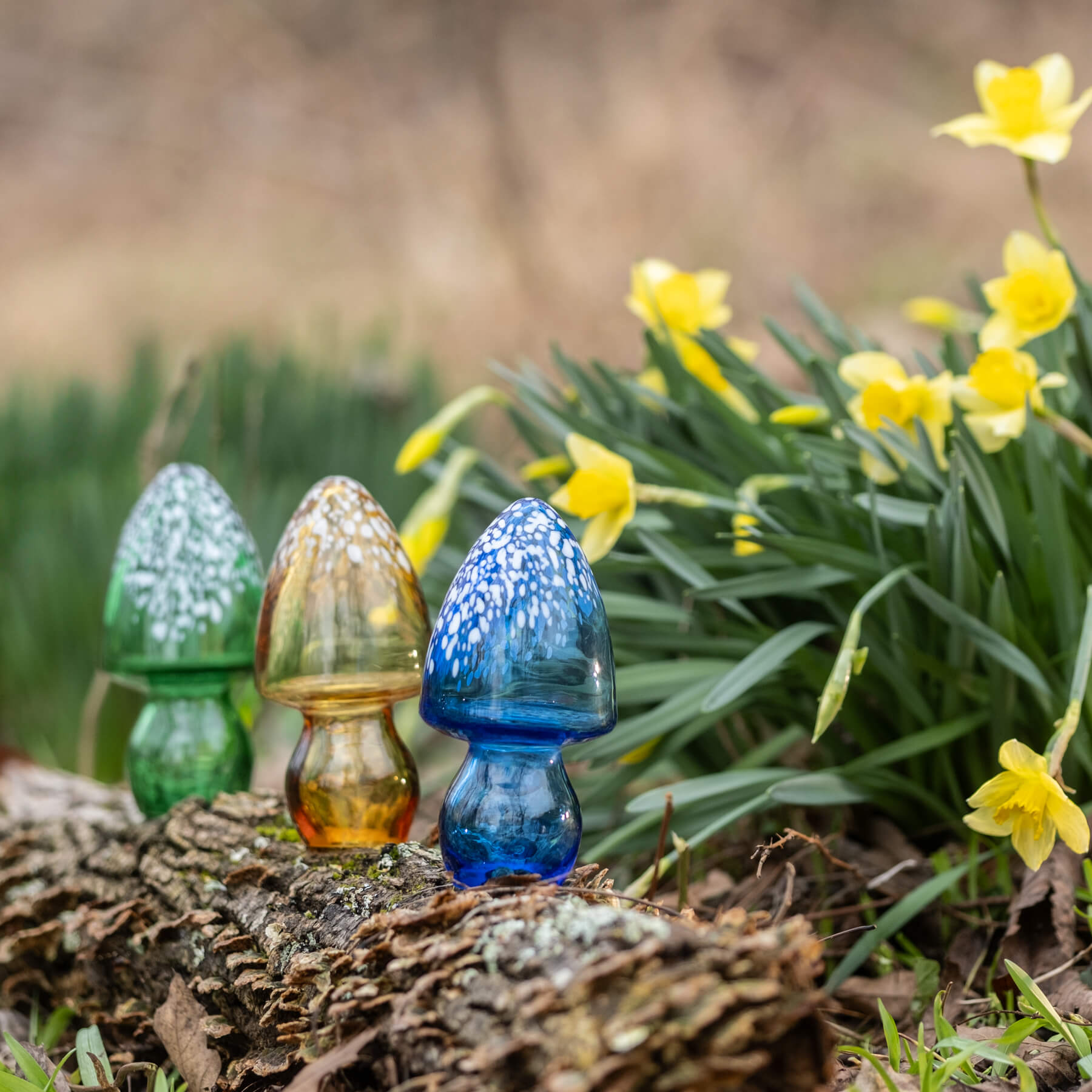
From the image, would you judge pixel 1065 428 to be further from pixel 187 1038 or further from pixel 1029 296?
pixel 187 1038

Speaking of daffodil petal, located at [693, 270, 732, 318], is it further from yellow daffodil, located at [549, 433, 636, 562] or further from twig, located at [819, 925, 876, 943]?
twig, located at [819, 925, 876, 943]

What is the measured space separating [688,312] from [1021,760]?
79 centimetres

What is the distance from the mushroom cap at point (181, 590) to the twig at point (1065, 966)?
0.81 m

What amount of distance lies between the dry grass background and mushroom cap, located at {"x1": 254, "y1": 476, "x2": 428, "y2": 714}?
5.08 meters

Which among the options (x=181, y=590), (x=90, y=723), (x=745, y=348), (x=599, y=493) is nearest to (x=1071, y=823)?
(x=599, y=493)

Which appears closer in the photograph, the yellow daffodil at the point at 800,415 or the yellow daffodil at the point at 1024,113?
the yellow daffodil at the point at 1024,113

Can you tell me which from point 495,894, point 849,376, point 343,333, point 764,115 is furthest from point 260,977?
point 764,115

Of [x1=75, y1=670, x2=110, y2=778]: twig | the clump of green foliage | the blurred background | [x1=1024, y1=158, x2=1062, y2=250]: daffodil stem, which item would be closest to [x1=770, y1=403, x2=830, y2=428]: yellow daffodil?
[x1=1024, y1=158, x2=1062, y2=250]: daffodil stem

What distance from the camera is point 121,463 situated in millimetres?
2318

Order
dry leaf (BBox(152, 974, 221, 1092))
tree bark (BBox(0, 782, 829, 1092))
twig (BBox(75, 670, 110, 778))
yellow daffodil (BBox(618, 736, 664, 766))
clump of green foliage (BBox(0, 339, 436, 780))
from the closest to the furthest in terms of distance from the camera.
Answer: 1. tree bark (BBox(0, 782, 829, 1092))
2. dry leaf (BBox(152, 974, 221, 1092))
3. yellow daffodil (BBox(618, 736, 664, 766))
4. twig (BBox(75, 670, 110, 778))
5. clump of green foliage (BBox(0, 339, 436, 780))

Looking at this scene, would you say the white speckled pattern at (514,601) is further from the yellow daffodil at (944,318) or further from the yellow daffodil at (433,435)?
the yellow daffodil at (944,318)

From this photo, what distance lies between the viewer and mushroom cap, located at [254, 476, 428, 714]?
881 millimetres

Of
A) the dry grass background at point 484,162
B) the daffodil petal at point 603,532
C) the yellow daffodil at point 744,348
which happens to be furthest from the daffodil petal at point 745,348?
the dry grass background at point 484,162

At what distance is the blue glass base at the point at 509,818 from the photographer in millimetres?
757
